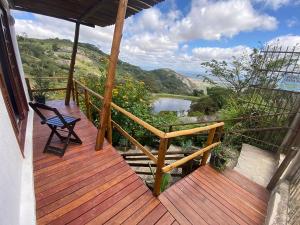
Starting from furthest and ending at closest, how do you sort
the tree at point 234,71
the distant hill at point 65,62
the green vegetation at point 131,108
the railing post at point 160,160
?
the distant hill at point 65,62 → the tree at point 234,71 → the green vegetation at point 131,108 → the railing post at point 160,160

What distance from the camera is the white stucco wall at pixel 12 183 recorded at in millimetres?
1227

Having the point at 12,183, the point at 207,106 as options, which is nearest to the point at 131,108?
the point at 12,183

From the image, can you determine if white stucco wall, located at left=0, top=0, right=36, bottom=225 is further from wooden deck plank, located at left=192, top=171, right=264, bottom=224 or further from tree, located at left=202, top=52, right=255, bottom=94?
tree, located at left=202, top=52, right=255, bottom=94

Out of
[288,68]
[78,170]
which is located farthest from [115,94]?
[288,68]

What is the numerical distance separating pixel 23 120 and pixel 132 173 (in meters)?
2.56

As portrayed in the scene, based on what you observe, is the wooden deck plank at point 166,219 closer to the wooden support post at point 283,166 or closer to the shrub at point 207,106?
the wooden support post at point 283,166

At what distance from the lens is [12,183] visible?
1469 mm

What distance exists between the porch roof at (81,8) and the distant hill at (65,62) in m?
1.24

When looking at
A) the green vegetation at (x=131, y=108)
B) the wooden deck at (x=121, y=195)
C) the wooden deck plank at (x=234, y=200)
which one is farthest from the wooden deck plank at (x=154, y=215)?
the green vegetation at (x=131, y=108)

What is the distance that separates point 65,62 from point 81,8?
82.2 feet

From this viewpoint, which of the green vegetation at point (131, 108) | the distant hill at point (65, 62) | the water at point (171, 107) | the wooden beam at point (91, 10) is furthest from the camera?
the distant hill at point (65, 62)

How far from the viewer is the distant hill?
9752 mm

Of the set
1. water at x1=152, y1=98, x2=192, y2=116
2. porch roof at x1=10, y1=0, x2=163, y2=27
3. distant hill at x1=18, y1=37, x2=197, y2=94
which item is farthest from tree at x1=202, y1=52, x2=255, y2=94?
porch roof at x1=10, y1=0, x2=163, y2=27

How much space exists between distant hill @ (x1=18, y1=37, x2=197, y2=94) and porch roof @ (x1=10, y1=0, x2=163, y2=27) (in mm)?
1243
